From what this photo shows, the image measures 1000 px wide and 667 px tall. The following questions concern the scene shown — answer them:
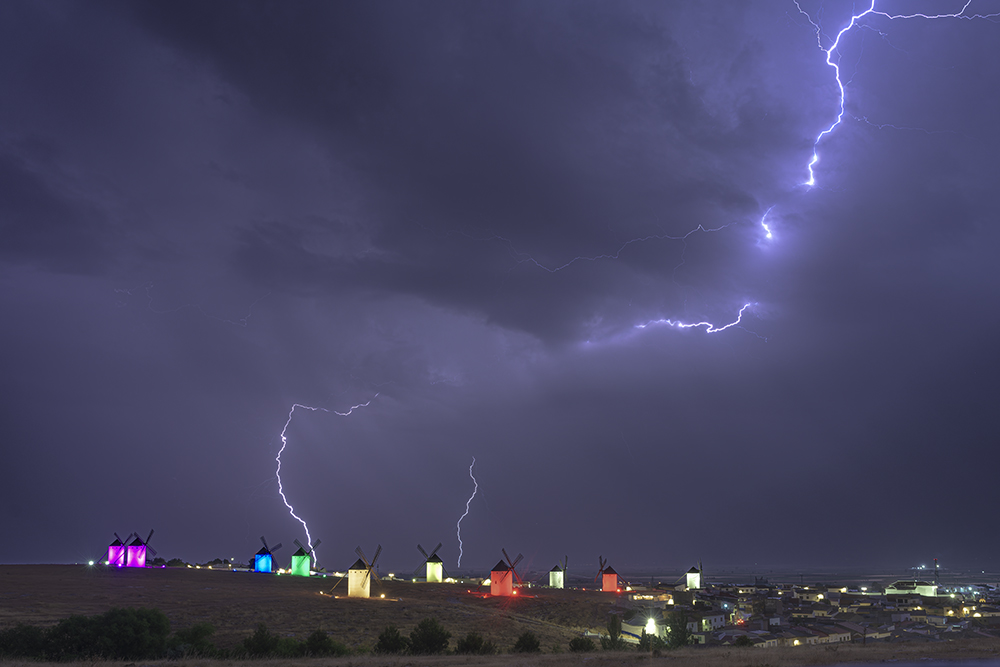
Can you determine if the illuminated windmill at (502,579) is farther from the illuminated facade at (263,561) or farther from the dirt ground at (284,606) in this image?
the illuminated facade at (263,561)

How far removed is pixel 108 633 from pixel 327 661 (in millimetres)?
8232

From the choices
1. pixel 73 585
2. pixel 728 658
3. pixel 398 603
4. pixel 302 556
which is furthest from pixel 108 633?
pixel 302 556

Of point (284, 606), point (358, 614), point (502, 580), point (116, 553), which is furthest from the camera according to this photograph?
point (116, 553)

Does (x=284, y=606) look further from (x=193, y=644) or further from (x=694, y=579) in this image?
(x=694, y=579)

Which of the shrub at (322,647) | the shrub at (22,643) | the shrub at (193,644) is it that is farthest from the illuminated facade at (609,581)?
the shrub at (22,643)

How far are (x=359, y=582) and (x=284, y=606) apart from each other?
40.6ft

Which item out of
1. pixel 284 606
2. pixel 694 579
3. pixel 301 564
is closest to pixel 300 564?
pixel 301 564

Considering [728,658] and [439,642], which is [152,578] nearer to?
[439,642]

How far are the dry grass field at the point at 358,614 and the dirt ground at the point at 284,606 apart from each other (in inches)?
2.3

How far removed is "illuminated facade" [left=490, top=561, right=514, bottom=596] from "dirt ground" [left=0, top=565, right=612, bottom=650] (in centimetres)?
126

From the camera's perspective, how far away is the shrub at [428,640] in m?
24.1

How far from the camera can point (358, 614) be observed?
34.3 meters

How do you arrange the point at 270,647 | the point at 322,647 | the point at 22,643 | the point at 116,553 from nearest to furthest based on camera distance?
1. the point at 22,643
2. the point at 270,647
3. the point at 322,647
4. the point at 116,553

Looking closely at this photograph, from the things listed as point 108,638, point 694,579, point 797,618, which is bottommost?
point 694,579
